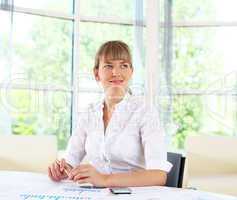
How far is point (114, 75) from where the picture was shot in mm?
1857

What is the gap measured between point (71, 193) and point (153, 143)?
467 mm

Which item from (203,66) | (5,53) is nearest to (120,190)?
(5,53)

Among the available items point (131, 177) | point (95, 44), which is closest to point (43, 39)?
point (95, 44)

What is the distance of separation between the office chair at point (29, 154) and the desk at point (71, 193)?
831 millimetres

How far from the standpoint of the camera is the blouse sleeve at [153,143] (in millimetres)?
1595

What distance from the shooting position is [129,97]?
1.88 m

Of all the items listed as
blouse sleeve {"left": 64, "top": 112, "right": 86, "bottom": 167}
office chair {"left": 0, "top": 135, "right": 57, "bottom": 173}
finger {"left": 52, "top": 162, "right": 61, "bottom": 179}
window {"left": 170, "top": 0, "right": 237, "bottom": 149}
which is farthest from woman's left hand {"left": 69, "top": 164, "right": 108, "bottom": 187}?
window {"left": 170, "top": 0, "right": 237, "bottom": 149}

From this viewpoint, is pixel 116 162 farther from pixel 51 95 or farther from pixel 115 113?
pixel 51 95

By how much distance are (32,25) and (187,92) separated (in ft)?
5.65

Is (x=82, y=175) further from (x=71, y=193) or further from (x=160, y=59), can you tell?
(x=160, y=59)

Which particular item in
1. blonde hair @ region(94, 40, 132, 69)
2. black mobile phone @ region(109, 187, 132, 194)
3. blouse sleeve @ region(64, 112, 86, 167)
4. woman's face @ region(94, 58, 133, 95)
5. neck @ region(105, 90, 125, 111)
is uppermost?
blonde hair @ region(94, 40, 132, 69)

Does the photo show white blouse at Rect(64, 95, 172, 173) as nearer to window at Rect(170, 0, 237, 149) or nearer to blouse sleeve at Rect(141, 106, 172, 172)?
blouse sleeve at Rect(141, 106, 172, 172)

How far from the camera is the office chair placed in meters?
2.39

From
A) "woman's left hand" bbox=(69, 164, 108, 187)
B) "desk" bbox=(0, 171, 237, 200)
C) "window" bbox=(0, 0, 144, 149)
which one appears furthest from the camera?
"window" bbox=(0, 0, 144, 149)
